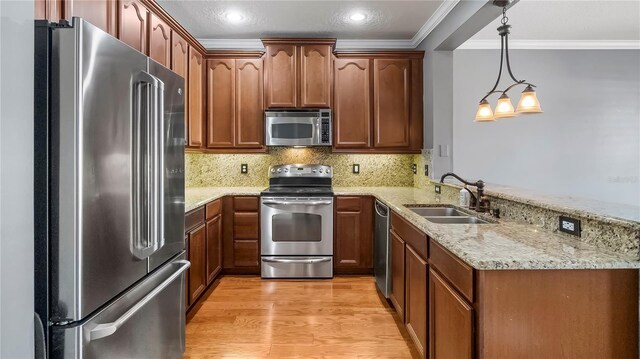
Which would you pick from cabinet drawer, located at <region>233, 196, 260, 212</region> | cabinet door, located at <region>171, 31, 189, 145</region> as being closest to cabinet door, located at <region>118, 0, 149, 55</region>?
cabinet door, located at <region>171, 31, 189, 145</region>

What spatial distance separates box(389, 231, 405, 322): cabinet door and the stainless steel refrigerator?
1.53 meters

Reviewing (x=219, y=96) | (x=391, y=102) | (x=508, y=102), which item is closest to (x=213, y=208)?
(x=219, y=96)

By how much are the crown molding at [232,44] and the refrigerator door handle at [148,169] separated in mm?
2464

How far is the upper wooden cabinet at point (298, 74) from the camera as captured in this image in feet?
12.2

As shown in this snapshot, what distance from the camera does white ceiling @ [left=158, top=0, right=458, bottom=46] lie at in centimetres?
299

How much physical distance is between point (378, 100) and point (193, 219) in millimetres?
2315

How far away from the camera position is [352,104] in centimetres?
384

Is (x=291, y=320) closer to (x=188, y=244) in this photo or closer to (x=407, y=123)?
(x=188, y=244)

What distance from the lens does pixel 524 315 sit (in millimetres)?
1219

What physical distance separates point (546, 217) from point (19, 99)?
2.14 meters

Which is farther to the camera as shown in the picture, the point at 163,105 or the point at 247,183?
the point at 247,183

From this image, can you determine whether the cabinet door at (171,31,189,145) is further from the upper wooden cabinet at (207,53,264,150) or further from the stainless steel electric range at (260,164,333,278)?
the stainless steel electric range at (260,164,333,278)

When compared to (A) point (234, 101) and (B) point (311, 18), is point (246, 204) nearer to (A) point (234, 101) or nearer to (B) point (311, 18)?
(A) point (234, 101)

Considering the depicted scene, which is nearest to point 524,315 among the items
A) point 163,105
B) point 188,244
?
point 163,105
